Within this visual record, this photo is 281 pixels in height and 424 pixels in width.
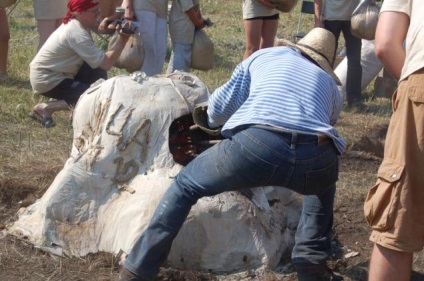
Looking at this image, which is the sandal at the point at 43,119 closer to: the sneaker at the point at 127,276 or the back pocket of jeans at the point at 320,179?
the sneaker at the point at 127,276

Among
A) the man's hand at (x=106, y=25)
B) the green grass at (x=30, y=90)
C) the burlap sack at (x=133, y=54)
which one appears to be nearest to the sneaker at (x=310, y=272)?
the green grass at (x=30, y=90)

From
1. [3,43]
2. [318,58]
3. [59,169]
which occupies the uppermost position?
[318,58]

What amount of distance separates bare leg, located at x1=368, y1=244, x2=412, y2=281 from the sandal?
455 cm

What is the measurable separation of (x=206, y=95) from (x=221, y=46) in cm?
734

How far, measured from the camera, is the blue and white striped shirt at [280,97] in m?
4.07

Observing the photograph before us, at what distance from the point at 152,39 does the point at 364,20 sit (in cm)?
202

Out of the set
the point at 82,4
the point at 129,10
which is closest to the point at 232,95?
the point at 82,4

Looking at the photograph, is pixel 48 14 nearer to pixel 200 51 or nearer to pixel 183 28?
pixel 183 28

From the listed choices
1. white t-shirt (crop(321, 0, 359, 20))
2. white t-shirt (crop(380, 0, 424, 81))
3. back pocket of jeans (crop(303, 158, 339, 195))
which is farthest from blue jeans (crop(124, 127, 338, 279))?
white t-shirt (crop(321, 0, 359, 20))

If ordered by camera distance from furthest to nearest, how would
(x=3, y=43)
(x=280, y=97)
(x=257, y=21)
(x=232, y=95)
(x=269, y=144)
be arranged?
(x=3, y=43), (x=257, y=21), (x=232, y=95), (x=280, y=97), (x=269, y=144)

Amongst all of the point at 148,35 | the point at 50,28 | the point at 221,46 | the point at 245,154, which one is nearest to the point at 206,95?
the point at 245,154

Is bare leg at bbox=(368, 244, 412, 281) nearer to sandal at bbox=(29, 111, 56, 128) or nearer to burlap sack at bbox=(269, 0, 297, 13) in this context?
sandal at bbox=(29, 111, 56, 128)

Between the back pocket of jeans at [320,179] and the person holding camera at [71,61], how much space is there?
3.58 meters

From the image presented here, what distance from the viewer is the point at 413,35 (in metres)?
3.71
